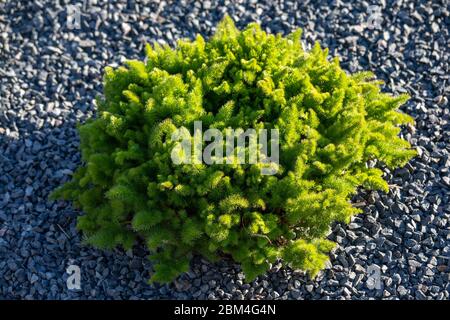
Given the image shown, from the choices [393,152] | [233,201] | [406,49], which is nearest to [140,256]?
[233,201]

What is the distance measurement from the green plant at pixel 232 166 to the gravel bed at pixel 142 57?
0.26 metres

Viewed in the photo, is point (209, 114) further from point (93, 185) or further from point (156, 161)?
point (93, 185)

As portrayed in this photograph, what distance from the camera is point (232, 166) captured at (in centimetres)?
367

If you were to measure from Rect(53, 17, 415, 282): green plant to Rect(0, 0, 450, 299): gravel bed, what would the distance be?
26 cm

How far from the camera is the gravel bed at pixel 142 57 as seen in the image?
4121mm

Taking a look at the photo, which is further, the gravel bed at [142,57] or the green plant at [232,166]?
the gravel bed at [142,57]

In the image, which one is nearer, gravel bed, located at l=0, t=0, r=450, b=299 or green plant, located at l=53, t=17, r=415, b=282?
green plant, located at l=53, t=17, r=415, b=282

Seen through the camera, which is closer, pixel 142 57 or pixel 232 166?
pixel 232 166

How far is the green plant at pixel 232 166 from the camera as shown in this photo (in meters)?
3.73

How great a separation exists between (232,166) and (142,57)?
6.59 ft

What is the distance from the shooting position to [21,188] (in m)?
4.53

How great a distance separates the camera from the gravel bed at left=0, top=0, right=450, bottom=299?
13.5 feet

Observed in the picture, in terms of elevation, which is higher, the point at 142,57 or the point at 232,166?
the point at 142,57

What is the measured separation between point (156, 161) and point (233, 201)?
0.50 metres
